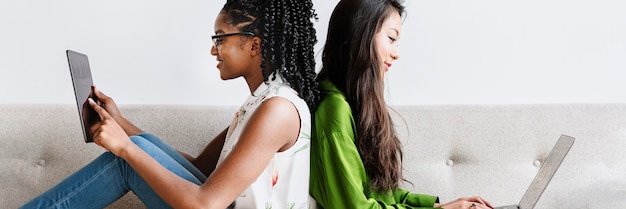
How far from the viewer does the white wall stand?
2.29m

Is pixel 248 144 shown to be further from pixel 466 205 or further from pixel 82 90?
pixel 466 205

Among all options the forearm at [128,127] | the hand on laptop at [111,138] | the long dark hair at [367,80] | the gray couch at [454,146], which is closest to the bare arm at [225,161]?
the hand on laptop at [111,138]

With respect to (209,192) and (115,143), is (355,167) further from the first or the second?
(115,143)

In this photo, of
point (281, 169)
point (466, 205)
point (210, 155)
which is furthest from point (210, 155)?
point (466, 205)

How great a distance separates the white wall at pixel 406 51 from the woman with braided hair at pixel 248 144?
0.54 meters

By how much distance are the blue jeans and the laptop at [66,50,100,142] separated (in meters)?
0.07

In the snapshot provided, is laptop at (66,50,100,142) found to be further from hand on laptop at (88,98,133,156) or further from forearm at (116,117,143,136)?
forearm at (116,117,143,136)

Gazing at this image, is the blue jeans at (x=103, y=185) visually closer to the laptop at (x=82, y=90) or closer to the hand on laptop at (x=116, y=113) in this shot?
the laptop at (x=82, y=90)

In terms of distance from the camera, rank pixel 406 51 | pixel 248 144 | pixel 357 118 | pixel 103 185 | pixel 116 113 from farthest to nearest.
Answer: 1. pixel 406 51
2. pixel 116 113
3. pixel 357 118
4. pixel 103 185
5. pixel 248 144

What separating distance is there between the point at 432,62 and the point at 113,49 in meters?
0.88

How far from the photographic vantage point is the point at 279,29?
173 cm

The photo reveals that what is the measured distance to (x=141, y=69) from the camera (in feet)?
7.53

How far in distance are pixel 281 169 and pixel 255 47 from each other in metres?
0.25

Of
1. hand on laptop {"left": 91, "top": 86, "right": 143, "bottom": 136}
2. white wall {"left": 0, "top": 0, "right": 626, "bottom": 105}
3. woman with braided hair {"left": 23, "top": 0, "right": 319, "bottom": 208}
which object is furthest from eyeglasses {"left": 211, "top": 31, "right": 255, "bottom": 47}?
white wall {"left": 0, "top": 0, "right": 626, "bottom": 105}
